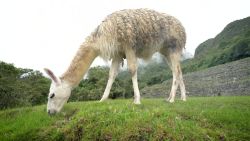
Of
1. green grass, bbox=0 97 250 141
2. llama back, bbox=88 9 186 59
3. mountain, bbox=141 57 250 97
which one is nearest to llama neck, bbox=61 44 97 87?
llama back, bbox=88 9 186 59

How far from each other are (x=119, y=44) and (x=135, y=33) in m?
0.68

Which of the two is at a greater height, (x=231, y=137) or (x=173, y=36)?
(x=173, y=36)

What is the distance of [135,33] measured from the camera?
10047 mm

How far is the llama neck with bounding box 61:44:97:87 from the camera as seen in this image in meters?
9.85

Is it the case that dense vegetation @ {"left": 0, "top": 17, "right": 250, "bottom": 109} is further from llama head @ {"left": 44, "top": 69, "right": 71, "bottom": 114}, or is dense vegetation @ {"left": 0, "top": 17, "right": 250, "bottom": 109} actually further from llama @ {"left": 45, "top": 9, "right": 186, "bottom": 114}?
llama head @ {"left": 44, "top": 69, "right": 71, "bottom": 114}

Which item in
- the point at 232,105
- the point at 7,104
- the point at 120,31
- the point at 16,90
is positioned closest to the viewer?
the point at 120,31

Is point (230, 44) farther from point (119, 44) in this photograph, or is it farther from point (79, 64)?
point (79, 64)

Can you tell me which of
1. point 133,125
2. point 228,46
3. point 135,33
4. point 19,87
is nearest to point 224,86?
point 19,87

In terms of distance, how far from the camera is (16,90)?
24.6 meters

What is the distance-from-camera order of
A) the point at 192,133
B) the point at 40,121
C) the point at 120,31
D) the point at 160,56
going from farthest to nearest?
the point at 160,56 < the point at 120,31 < the point at 40,121 < the point at 192,133

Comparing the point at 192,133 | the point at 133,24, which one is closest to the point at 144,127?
the point at 192,133

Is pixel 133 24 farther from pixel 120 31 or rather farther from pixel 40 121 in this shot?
pixel 40 121

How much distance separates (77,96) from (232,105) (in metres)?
27.0

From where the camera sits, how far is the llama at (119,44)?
31.5 feet
